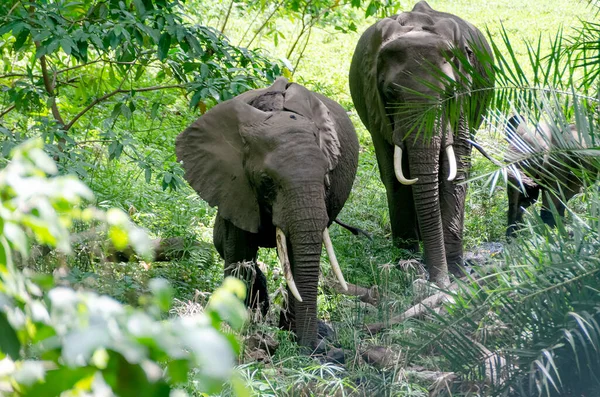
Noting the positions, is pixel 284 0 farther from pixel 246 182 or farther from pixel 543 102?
pixel 543 102

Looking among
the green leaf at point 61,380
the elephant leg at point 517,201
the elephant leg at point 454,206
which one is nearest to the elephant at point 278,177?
the elephant leg at point 454,206

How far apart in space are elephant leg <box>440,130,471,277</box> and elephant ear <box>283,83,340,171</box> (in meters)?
1.93

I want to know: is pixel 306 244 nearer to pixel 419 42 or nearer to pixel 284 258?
pixel 284 258

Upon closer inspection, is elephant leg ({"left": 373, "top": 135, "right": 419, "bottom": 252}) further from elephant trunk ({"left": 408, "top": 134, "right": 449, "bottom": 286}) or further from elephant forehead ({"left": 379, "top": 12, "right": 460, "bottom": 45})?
elephant forehead ({"left": 379, "top": 12, "right": 460, "bottom": 45})

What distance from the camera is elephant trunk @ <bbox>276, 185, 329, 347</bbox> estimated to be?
584 centimetres

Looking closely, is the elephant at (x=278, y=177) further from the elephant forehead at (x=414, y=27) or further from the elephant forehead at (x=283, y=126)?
the elephant forehead at (x=414, y=27)

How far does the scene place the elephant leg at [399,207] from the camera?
8.54 meters

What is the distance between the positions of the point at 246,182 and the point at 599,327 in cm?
284

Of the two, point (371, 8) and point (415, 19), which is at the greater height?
point (371, 8)

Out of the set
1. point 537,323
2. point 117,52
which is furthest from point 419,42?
point 537,323

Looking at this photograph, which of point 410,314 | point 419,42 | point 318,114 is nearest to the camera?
point 410,314

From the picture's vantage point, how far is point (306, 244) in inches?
232

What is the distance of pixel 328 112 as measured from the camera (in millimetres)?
6613

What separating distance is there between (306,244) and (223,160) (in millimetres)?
976
